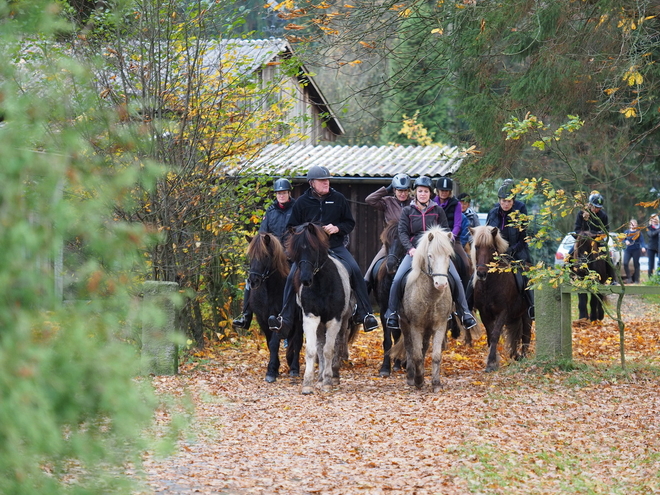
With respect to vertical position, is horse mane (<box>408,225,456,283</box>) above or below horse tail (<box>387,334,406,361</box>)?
above

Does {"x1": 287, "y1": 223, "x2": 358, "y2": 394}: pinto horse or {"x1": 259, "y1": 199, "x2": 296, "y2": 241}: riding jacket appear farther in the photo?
{"x1": 259, "y1": 199, "x2": 296, "y2": 241}: riding jacket

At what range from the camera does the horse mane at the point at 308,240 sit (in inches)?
404

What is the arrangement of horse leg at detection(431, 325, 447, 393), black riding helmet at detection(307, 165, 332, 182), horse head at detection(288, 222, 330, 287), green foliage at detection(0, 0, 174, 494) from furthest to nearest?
black riding helmet at detection(307, 165, 332, 182)
horse leg at detection(431, 325, 447, 393)
horse head at detection(288, 222, 330, 287)
green foliage at detection(0, 0, 174, 494)

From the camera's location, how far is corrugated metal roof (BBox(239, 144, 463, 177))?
70.9 ft

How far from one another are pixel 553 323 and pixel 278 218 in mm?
3912

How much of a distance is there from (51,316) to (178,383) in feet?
25.8

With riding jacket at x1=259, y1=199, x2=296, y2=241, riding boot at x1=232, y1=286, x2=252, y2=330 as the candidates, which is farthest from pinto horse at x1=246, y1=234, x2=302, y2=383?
riding jacket at x1=259, y1=199, x2=296, y2=241

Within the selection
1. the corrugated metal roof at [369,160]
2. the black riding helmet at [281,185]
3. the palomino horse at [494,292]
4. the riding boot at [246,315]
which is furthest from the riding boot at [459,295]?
the corrugated metal roof at [369,160]

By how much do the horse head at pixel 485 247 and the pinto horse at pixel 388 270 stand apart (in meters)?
1.03

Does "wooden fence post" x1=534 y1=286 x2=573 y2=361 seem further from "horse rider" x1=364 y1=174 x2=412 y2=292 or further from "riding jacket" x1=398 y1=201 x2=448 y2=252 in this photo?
"horse rider" x1=364 y1=174 x2=412 y2=292

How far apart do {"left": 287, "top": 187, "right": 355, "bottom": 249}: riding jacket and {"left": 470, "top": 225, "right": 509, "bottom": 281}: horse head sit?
5.98ft

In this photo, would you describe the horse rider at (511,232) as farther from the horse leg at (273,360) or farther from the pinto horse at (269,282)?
the horse leg at (273,360)

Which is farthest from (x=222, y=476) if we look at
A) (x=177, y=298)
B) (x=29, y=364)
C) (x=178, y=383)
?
(x=178, y=383)

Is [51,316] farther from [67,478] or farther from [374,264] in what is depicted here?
[374,264]
